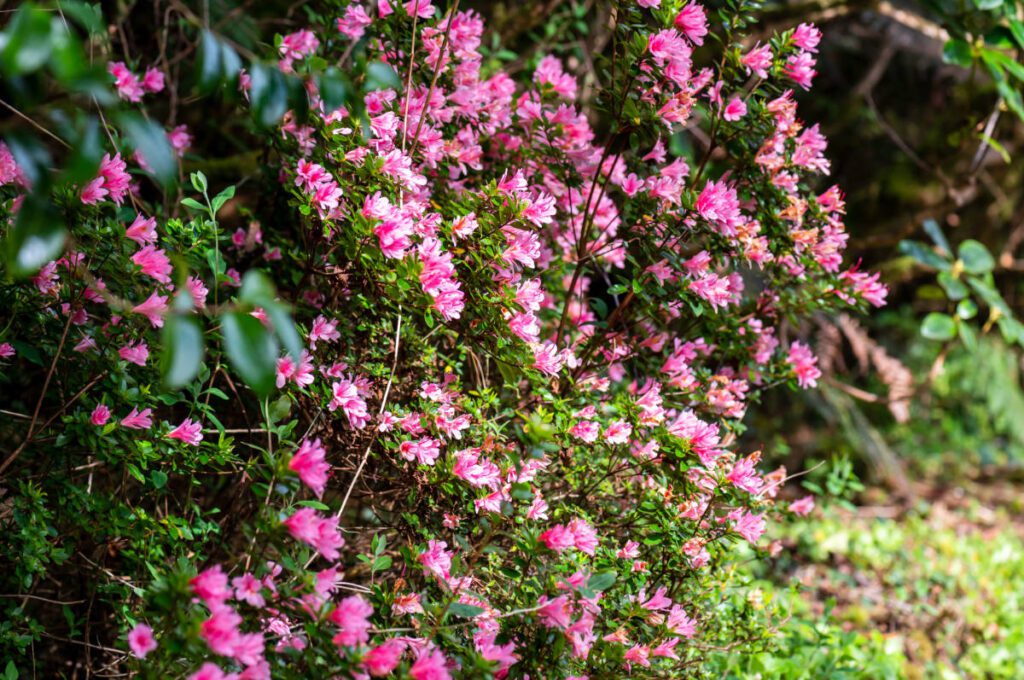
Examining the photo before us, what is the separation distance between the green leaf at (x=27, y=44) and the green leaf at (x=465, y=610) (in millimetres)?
946

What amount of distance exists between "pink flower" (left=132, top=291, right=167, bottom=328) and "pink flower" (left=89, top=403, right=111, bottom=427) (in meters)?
0.17

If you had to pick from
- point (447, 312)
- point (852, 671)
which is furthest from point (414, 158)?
point (852, 671)

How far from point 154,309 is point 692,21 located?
3.71ft

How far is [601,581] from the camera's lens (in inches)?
56.6

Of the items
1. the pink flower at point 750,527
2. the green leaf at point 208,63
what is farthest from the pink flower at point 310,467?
the pink flower at point 750,527

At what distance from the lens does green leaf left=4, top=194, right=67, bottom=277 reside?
2.79 ft

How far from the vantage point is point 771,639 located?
199 centimetres

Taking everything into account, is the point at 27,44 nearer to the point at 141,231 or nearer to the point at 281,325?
the point at 281,325

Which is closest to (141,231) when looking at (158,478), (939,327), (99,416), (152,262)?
(152,262)

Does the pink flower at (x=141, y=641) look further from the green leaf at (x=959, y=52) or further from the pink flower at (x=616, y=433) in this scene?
the green leaf at (x=959, y=52)

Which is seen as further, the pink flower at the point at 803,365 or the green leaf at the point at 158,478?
the pink flower at the point at 803,365

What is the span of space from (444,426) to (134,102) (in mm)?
1148

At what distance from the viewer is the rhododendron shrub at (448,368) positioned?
140 cm

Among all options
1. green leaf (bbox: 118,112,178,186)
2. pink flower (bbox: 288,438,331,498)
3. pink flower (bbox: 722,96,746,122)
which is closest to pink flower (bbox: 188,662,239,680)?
pink flower (bbox: 288,438,331,498)
